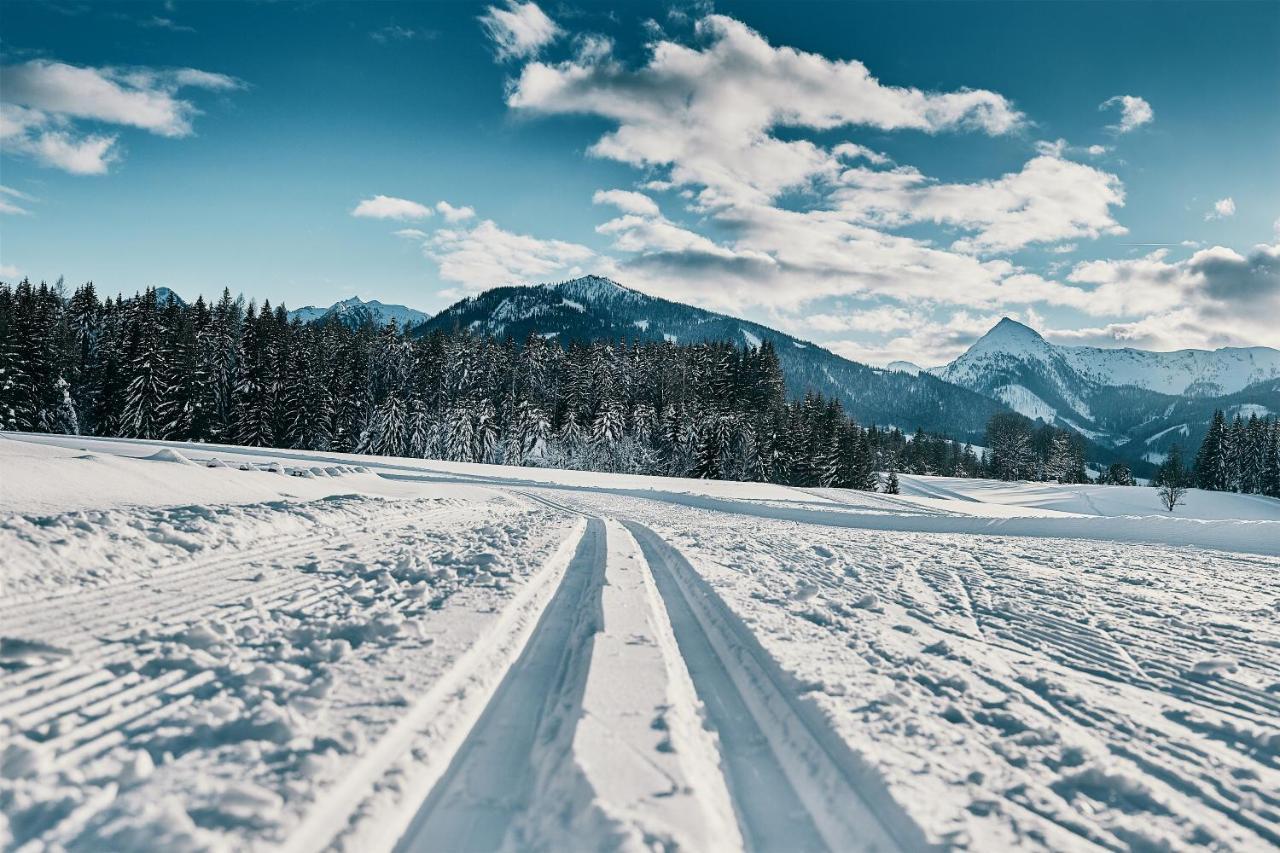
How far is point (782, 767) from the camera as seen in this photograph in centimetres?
330

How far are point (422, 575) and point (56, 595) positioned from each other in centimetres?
319

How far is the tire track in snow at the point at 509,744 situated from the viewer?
101 inches

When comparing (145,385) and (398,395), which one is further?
(398,395)

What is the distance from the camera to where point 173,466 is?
12.9m

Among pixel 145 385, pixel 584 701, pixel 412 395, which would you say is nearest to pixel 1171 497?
pixel 584 701

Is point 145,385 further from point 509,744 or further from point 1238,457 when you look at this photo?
point 1238,457

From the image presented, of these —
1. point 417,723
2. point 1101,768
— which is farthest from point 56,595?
point 1101,768

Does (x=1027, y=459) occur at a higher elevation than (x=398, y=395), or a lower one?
lower

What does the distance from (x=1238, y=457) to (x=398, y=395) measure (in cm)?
10174

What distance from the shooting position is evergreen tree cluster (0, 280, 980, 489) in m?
45.9

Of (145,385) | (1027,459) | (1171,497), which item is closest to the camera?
(145,385)

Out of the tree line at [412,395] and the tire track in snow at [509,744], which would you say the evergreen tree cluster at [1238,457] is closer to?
the tree line at [412,395]

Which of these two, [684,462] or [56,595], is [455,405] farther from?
[56,595]

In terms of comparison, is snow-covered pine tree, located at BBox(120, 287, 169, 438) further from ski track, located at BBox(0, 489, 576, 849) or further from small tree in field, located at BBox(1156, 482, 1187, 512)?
small tree in field, located at BBox(1156, 482, 1187, 512)
